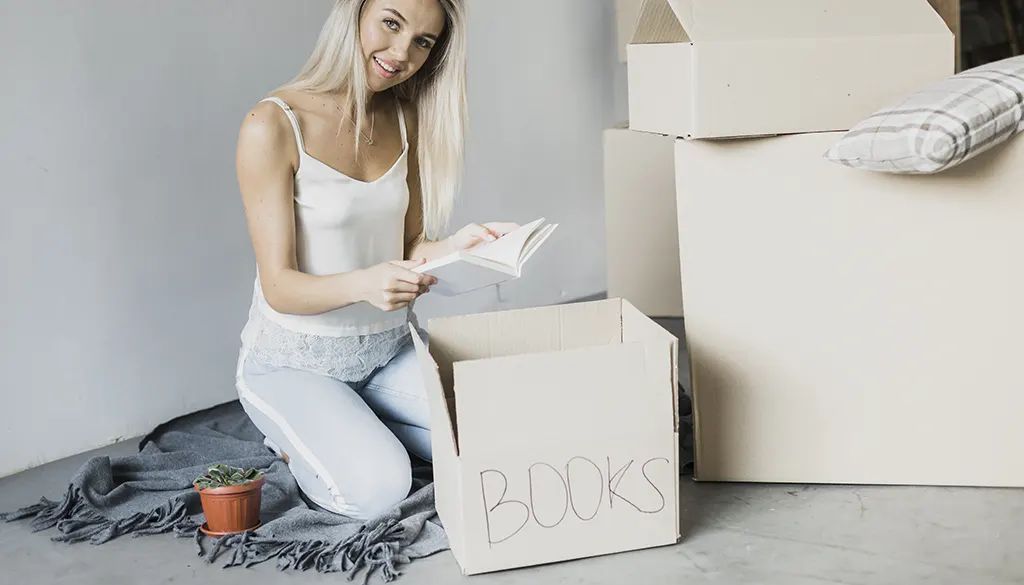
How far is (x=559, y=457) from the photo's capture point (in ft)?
5.30

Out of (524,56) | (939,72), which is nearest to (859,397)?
(939,72)

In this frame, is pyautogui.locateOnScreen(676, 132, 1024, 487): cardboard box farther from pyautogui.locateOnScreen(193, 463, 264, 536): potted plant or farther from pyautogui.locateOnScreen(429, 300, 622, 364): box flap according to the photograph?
pyautogui.locateOnScreen(193, 463, 264, 536): potted plant

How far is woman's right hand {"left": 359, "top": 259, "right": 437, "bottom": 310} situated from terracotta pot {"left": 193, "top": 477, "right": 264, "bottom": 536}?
36cm

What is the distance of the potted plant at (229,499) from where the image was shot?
1783 mm

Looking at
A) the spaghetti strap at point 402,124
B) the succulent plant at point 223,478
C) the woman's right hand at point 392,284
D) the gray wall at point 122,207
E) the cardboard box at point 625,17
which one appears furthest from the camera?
the cardboard box at point 625,17

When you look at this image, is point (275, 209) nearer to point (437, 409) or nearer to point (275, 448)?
point (437, 409)

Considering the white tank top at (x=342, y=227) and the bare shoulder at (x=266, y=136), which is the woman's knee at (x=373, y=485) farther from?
the bare shoulder at (x=266, y=136)

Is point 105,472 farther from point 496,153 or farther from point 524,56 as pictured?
point 524,56

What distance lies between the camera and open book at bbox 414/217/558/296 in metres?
1.64

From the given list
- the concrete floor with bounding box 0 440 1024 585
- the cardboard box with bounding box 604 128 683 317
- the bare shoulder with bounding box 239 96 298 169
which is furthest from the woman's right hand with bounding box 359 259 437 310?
the cardboard box with bounding box 604 128 683 317

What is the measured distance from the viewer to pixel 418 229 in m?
2.15

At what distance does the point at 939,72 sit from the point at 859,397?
0.52m

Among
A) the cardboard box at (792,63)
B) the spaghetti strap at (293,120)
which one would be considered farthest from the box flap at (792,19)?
the spaghetti strap at (293,120)

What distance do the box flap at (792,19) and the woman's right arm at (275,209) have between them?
0.65 meters
